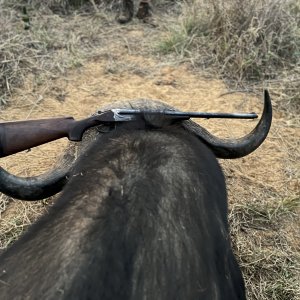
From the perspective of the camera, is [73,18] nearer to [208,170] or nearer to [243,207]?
[243,207]

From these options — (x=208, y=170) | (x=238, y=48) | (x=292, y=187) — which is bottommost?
(x=292, y=187)

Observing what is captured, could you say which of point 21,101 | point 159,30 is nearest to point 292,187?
point 21,101

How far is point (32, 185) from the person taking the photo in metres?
2.61

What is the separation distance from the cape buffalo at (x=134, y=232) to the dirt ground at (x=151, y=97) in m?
1.47

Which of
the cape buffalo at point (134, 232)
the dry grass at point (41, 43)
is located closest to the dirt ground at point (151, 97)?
the dry grass at point (41, 43)

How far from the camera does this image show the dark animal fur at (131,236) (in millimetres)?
1633

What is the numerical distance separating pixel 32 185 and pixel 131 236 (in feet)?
3.41

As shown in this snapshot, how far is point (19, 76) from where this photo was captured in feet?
17.2

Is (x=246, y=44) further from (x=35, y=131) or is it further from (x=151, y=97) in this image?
(x=35, y=131)

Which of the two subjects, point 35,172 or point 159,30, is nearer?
point 35,172

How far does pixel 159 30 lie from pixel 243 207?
11.1 ft

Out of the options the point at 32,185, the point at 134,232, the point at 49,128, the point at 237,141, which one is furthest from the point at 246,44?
the point at 134,232

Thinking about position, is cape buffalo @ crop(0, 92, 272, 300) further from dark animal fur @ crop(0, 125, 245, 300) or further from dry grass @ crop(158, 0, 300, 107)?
dry grass @ crop(158, 0, 300, 107)

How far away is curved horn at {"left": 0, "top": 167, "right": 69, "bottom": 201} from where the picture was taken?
2555 millimetres
